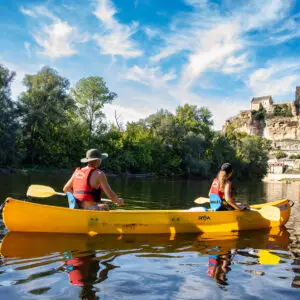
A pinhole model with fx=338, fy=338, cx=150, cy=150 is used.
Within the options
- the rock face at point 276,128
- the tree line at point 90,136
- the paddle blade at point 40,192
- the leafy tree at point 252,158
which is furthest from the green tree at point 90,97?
the rock face at point 276,128

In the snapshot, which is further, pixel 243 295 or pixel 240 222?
pixel 240 222

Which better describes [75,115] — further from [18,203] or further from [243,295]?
[243,295]

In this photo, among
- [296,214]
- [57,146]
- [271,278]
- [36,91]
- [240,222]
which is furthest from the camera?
[57,146]

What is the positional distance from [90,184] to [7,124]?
26.1 m

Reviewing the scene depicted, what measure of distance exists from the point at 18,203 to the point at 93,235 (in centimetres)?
157

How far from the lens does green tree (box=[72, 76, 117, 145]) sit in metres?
40.4

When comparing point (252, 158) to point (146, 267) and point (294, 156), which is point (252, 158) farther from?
point (146, 267)

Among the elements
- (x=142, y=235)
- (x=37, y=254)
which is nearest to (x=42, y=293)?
(x=37, y=254)

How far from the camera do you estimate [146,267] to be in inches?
192

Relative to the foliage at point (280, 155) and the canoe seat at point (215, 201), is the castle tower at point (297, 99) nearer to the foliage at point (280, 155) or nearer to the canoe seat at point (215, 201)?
the foliage at point (280, 155)

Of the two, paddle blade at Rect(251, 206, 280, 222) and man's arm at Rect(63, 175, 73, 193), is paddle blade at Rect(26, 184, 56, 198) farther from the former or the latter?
paddle blade at Rect(251, 206, 280, 222)

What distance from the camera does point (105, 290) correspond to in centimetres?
386

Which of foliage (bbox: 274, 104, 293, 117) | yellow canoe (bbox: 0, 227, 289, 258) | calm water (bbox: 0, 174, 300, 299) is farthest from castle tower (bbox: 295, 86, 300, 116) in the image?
calm water (bbox: 0, 174, 300, 299)

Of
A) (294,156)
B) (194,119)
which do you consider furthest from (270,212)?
(294,156)
